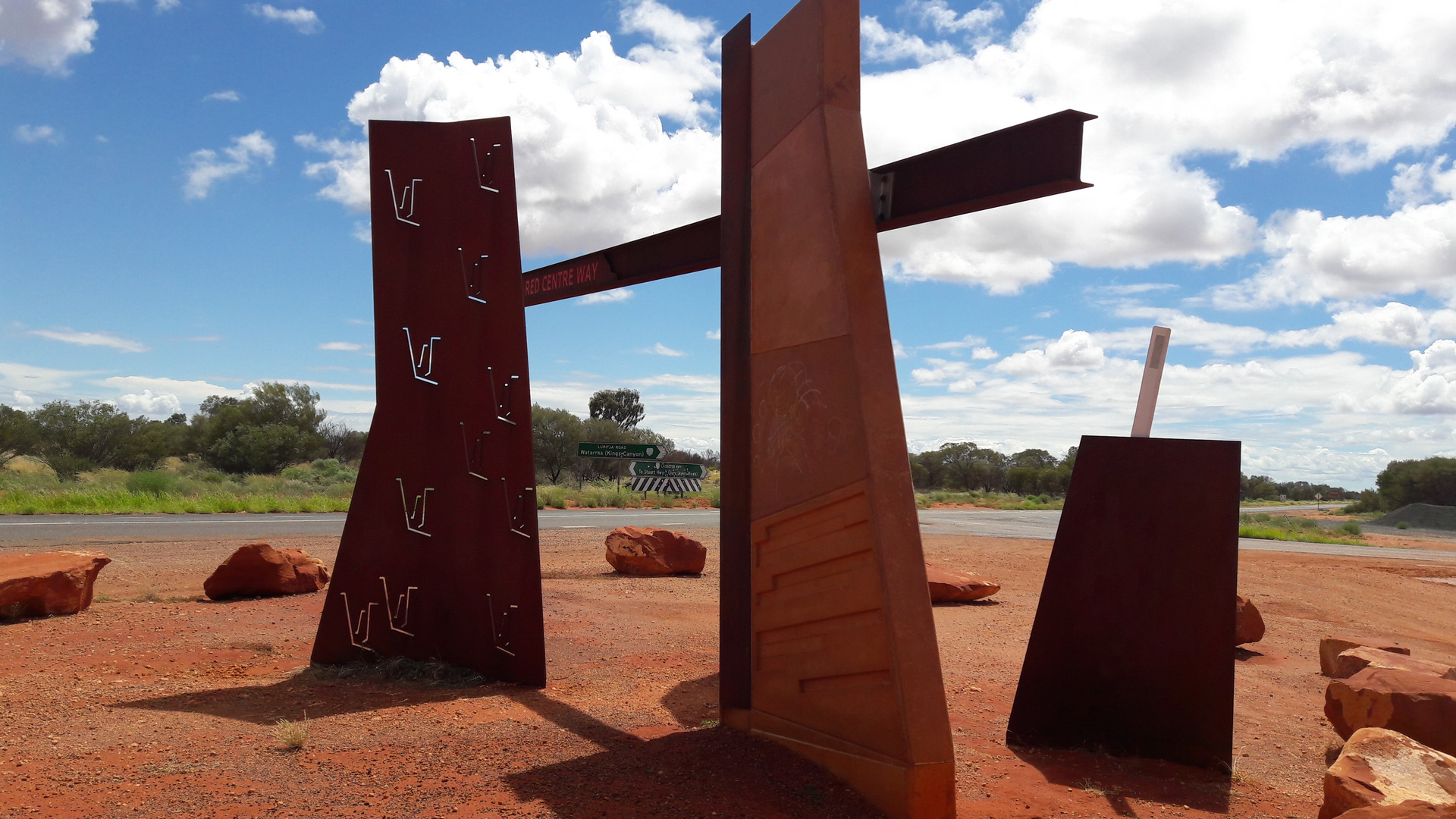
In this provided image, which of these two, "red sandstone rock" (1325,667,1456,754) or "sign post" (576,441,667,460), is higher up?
"sign post" (576,441,667,460)

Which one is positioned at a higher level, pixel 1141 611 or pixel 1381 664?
pixel 1141 611

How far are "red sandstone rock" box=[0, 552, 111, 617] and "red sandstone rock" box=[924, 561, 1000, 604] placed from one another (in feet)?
29.3

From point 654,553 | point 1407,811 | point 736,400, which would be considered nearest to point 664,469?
point 654,553

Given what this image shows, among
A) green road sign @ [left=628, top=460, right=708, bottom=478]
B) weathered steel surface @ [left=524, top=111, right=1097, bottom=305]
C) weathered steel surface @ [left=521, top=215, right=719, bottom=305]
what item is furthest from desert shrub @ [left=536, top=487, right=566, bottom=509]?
weathered steel surface @ [left=524, top=111, right=1097, bottom=305]

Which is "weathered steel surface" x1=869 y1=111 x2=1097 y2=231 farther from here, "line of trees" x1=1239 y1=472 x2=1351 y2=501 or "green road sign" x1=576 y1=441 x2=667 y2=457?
"line of trees" x1=1239 y1=472 x2=1351 y2=501

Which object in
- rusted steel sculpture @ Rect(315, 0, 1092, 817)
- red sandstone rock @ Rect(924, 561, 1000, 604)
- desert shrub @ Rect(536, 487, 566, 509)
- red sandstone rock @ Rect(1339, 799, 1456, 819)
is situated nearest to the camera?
red sandstone rock @ Rect(1339, 799, 1456, 819)

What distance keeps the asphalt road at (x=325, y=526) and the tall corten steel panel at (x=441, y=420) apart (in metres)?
10.5

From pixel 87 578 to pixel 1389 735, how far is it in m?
9.61

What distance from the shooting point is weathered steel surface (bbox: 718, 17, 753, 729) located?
479cm

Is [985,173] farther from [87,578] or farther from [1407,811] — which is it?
[87,578]

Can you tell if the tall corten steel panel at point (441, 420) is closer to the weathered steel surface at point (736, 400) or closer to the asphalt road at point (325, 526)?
the weathered steel surface at point (736, 400)

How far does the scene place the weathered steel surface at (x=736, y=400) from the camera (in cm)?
479

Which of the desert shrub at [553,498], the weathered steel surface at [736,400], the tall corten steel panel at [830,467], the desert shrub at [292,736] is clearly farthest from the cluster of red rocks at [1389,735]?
the desert shrub at [553,498]

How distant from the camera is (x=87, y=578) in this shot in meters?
8.07
